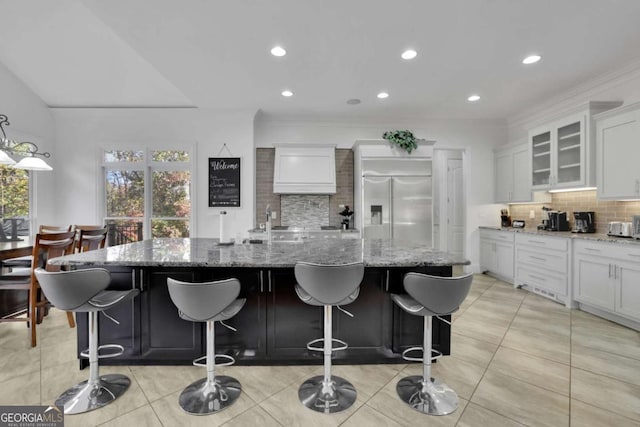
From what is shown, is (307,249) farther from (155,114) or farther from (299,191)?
(155,114)

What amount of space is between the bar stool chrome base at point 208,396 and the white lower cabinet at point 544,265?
4.00 metres

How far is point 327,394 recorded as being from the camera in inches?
70.0

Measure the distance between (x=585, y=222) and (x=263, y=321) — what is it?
14.2ft

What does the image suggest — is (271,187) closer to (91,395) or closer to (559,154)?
(91,395)

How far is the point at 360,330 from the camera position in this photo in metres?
2.16

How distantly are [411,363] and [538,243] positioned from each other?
2.97 m

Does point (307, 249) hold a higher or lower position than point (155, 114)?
lower

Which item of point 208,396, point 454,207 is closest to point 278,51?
point 208,396

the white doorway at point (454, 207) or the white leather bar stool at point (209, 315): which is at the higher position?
the white doorway at point (454, 207)

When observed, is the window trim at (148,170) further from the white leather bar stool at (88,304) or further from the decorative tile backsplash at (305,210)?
the white leather bar stool at (88,304)

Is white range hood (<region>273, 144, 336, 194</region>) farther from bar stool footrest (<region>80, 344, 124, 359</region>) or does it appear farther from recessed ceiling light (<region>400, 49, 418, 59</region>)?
bar stool footrest (<region>80, 344, 124, 359</region>)

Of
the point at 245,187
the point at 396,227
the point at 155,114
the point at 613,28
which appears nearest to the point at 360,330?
the point at 396,227

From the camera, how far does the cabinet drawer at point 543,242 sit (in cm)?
347

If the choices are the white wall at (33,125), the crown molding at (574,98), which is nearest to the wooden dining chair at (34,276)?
the white wall at (33,125)
